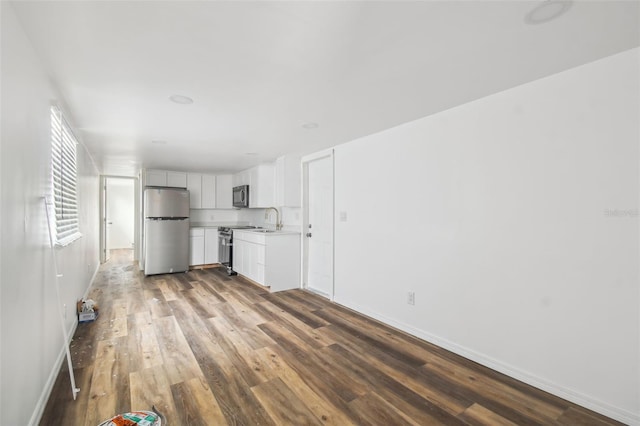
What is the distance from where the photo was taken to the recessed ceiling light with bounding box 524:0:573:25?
1.37 m

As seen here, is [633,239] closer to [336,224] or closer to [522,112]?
[522,112]

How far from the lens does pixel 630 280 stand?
5.75 feet

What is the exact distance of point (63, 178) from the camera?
2.76 m

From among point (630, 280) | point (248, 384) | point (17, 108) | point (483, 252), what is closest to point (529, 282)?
point (483, 252)

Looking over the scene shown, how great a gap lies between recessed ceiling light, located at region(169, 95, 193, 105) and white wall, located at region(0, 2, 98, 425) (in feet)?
2.59

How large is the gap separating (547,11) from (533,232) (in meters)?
1.41

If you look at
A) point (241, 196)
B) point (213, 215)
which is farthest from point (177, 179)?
point (241, 196)

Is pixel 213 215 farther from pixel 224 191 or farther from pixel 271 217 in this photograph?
pixel 271 217

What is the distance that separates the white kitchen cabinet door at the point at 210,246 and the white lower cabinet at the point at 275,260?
6.27ft

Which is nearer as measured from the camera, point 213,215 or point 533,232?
point 533,232

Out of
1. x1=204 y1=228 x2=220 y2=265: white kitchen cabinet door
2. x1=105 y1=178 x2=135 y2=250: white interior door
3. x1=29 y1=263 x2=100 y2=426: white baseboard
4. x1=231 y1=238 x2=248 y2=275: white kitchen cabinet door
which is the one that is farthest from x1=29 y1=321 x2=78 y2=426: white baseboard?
x1=105 y1=178 x2=135 y2=250: white interior door

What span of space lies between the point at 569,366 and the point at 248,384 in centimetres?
220

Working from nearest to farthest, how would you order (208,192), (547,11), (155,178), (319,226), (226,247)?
(547,11) → (319,226) → (226,247) → (155,178) → (208,192)

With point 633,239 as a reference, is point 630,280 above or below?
below
